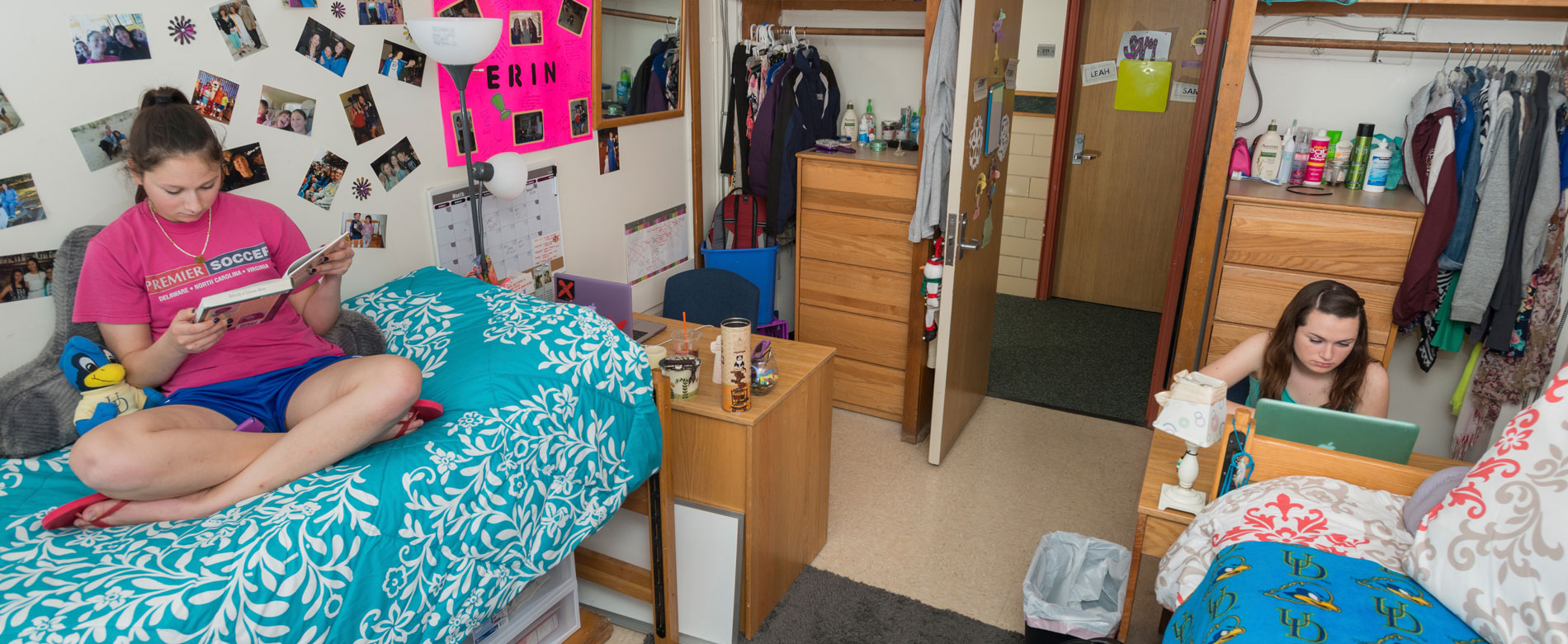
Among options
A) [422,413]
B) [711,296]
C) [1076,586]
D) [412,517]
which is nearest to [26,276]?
[422,413]

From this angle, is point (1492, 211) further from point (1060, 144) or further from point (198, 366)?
point (198, 366)

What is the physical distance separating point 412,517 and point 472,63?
3.72 feet

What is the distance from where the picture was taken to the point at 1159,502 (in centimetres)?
184

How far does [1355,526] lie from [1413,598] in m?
0.23

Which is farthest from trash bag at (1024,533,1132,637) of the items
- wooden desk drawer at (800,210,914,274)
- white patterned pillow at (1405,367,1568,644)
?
wooden desk drawer at (800,210,914,274)

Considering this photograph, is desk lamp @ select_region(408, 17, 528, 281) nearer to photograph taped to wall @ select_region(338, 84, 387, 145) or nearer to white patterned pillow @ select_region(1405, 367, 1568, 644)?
photograph taped to wall @ select_region(338, 84, 387, 145)

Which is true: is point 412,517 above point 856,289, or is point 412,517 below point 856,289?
above

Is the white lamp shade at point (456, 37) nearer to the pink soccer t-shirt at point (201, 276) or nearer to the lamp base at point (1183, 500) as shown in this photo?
the pink soccer t-shirt at point (201, 276)

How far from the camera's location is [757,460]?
2.21m

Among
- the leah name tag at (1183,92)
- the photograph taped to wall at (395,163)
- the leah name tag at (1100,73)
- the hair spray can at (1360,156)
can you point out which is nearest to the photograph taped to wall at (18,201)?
the photograph taped to wall at (395,163)

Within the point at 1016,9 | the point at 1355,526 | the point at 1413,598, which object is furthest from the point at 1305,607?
the point at 1016,9

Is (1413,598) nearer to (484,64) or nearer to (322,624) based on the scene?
(322,624)

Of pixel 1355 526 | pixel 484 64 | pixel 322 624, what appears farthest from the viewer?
pixel 484 64

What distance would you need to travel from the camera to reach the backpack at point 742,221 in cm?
379
